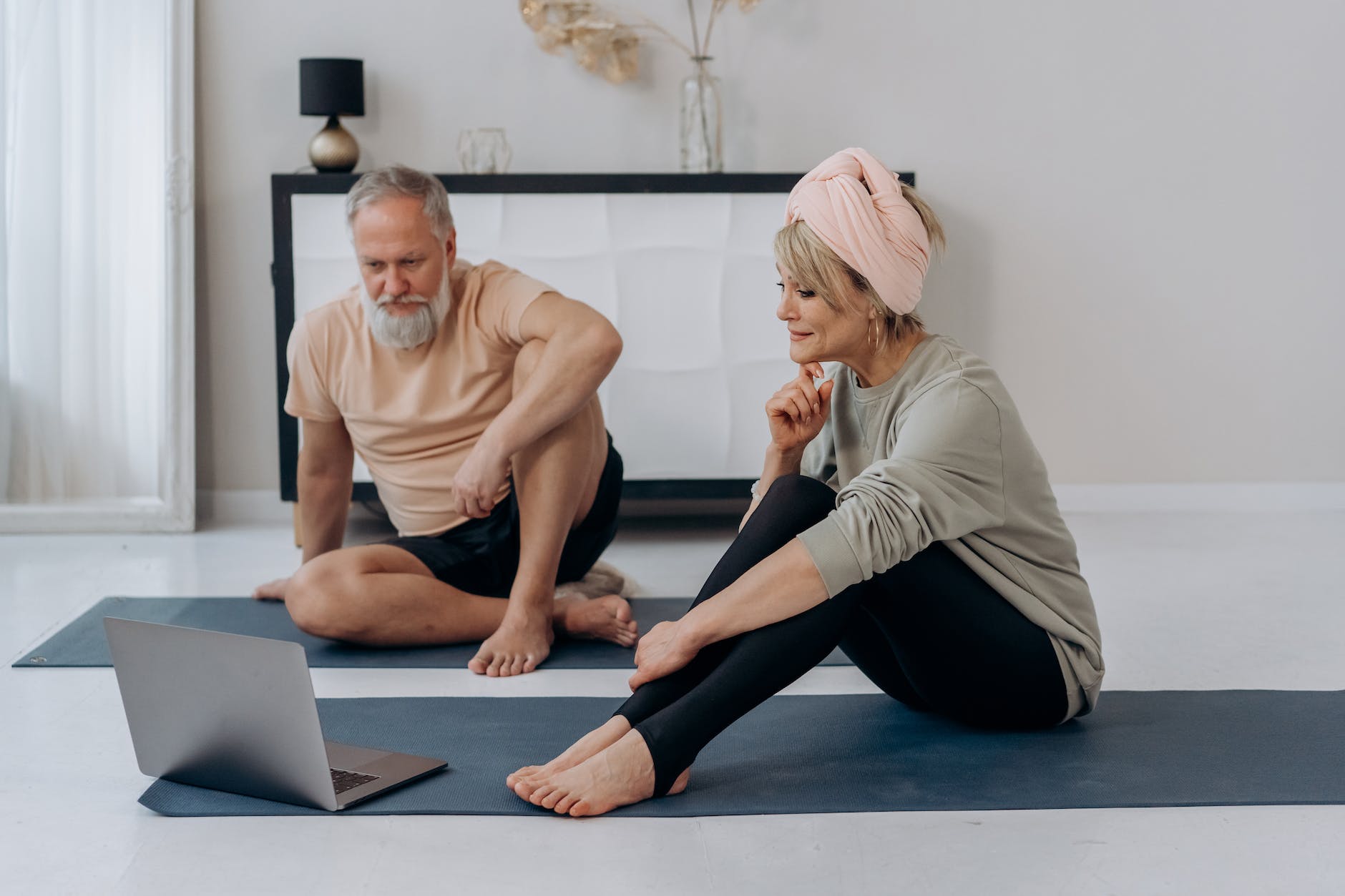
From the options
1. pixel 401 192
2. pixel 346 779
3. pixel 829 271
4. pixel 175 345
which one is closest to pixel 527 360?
pixel 401 192

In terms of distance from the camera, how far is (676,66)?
14.5 ft

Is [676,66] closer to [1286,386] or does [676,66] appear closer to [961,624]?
[1286,386]

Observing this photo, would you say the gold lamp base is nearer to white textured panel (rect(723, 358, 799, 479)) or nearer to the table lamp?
the table lamp

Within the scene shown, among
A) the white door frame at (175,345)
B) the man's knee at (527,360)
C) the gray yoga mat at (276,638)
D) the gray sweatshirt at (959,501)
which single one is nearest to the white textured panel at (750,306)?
the gray yoga mat at (276,638)

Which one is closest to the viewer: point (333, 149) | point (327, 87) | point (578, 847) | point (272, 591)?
point (578, 847)

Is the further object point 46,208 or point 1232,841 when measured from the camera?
point 46,208

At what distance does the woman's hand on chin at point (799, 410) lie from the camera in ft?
7.38

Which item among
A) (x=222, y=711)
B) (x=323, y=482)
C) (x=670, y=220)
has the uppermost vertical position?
(x=670, y=220)

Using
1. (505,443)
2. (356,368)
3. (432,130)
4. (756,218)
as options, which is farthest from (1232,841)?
(432,130)

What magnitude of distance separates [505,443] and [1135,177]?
Answer: 9.01 feet

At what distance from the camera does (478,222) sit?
4.19 metres

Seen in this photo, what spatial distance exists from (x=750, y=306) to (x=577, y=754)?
2.40 meters

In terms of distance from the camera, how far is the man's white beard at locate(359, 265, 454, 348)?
9.34ft

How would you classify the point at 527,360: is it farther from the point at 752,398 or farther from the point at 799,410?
the point at 752,398
